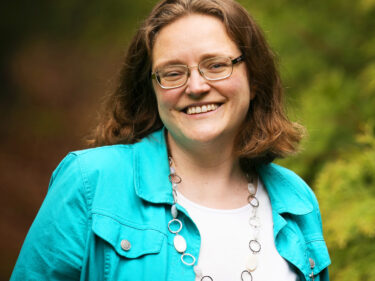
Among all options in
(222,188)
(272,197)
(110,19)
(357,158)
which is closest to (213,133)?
(222,188)

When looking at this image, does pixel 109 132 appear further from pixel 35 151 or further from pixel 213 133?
pixel 35 151

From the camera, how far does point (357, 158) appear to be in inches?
118

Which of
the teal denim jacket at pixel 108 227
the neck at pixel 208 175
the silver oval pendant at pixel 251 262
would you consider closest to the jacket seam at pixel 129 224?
the teal denim jacket at pixel 108 227

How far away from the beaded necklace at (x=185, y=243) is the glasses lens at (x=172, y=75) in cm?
37

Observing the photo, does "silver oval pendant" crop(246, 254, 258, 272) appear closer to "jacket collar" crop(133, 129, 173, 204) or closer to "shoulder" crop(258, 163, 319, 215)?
"shoulder" crop(258, 163, 319, 215)

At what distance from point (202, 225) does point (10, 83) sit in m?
7.81

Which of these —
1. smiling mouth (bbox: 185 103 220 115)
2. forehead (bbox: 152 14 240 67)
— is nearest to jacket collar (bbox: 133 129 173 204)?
smiling mouth (bbox: 185 103 220 115)

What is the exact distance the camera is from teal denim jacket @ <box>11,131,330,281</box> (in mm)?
1722

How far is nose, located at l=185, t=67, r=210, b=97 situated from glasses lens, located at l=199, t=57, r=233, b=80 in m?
0.02

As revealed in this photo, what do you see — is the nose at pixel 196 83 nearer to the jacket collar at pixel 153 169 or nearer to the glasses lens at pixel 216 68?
the glasses lens at pixel 216 68

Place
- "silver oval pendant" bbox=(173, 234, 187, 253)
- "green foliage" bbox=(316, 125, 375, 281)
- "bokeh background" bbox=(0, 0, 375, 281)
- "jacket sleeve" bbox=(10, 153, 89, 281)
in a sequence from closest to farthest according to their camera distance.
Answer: "jacket sleeve" bbox=(10, 153, 89, 281) → "silver oval pendant" bbox=(173, 234, 187, 253) → "green foliage" bbox=(316, 125, 375, 281) → "bokeh background" bbox=(0, 0, 375, 281)

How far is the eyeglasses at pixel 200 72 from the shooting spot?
195cm

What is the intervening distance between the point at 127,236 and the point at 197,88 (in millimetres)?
653

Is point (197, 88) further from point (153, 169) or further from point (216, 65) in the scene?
point (153, 169)
